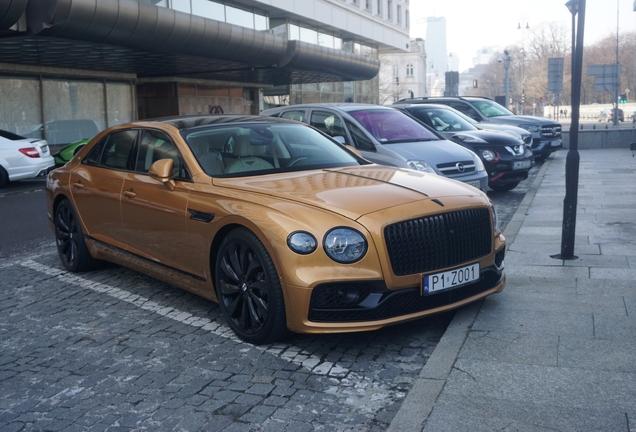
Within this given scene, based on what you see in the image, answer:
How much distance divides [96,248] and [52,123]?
22.6 metres

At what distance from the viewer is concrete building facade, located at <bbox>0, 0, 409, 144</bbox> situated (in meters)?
21.5

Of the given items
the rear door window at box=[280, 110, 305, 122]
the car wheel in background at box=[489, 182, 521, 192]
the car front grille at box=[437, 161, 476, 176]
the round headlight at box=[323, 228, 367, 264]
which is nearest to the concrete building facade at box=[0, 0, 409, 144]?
the rear door window at box=[280, 110, 305, 122]

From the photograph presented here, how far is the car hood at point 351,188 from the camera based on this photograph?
4770mm

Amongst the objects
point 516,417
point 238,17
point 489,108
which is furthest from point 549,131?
point 238,17

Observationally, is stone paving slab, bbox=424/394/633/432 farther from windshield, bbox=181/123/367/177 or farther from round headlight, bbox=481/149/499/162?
round headlight, bbox=481/149/499/162

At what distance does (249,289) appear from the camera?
4.86 m

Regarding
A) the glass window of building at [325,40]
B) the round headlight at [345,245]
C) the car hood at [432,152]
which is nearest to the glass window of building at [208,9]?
the glass window of building at [325,40]

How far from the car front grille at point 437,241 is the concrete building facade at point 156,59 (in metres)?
16.0

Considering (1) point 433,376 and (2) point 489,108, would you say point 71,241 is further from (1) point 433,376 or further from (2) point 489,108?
(2) point 489,108

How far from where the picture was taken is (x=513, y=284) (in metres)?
6.12

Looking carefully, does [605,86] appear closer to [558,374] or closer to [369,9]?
[558,374]

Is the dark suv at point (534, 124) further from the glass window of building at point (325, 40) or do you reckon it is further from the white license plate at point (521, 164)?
the glass window of building at point (325, 40)

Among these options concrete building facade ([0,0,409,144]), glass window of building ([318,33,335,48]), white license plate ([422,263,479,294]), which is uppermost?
glass window of building ([318,33,335,48])

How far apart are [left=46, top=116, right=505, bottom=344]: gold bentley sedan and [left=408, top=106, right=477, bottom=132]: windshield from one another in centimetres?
763
